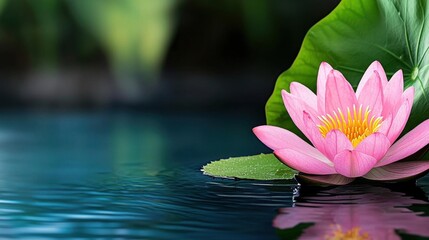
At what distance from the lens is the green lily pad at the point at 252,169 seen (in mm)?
1010

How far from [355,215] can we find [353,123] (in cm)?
18

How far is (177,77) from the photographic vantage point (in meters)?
3.46

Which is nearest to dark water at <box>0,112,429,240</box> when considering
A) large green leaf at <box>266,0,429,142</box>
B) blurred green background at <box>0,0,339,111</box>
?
large green leaf at <box>266,0,429,142</box>

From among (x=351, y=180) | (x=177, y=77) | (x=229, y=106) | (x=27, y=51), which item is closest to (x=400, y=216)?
(x=351, y=180)

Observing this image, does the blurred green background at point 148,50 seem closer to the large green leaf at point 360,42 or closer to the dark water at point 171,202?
the dark water at point 171,202

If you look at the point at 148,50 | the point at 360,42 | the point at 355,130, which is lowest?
the point at 355,130

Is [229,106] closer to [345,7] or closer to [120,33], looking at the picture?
[120,33]

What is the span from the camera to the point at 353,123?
3.02 feet

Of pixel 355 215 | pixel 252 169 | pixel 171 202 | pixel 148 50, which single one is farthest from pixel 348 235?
pixel 148 50

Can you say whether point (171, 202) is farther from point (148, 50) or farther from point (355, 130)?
point (148, 50)

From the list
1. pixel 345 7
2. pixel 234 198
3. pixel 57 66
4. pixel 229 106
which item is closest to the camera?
pixel 234 198

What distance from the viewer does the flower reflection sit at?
26.2 inches

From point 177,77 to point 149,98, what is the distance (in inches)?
11.5

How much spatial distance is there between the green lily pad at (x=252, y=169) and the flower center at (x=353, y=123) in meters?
0.10
